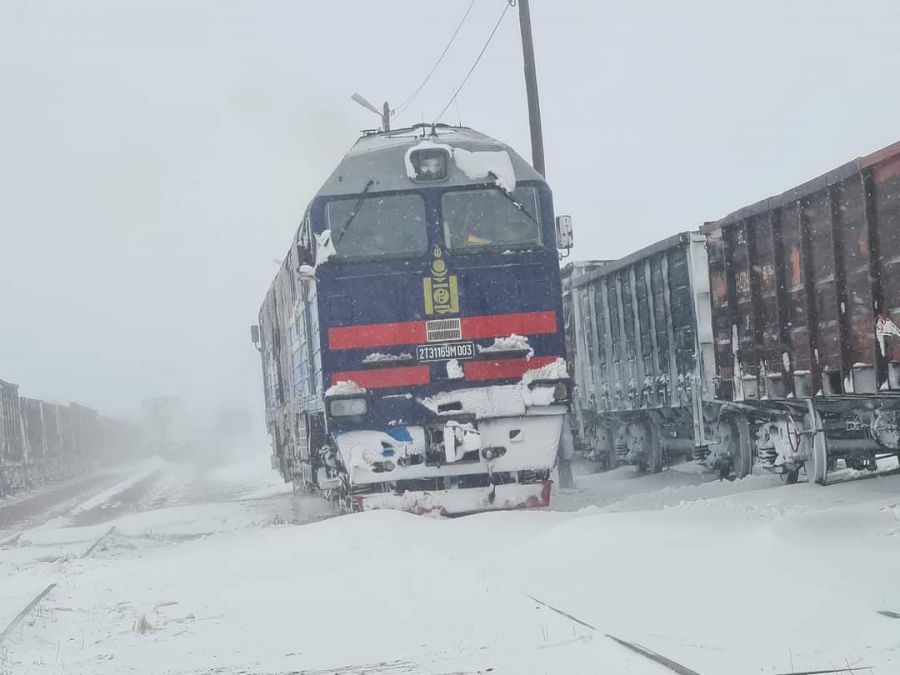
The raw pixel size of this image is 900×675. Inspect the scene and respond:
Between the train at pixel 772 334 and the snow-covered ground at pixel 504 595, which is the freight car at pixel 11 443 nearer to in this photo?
the train at pixel 772 334

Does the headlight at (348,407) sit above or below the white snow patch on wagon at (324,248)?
below

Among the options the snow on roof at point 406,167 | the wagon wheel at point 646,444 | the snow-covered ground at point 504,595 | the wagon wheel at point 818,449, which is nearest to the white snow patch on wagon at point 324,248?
the snow on roof at point 406,167

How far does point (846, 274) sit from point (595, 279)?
29.4 ft

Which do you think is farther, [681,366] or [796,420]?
[681,366]

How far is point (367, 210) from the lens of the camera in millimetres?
11500

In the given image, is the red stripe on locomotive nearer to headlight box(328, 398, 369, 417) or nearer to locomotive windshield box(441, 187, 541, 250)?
headlight box(328, 398, 369, 417)

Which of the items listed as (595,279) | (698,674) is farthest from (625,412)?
(698,674)

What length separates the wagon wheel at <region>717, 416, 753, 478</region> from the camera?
1329 cm

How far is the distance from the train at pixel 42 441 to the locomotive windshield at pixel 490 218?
24536mm

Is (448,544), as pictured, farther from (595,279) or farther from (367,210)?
(595,279)

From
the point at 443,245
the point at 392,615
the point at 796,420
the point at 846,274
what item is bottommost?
the point at 392,615

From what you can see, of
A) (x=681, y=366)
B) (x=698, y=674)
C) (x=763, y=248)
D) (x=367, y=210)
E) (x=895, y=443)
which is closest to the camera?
(x=698, y=674)

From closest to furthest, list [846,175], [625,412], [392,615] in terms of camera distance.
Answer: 1. [392,615]
2. [846,175]
3. [625,412]

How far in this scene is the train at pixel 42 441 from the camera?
33781 millimetres
